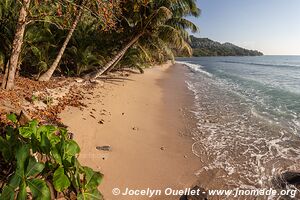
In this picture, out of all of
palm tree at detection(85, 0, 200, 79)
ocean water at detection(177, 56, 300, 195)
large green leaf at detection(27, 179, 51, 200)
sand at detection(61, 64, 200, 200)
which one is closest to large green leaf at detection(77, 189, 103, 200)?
large green leaf at detection(27, 179, 51, 200)

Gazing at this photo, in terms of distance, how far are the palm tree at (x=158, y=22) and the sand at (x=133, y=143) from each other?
4.74m

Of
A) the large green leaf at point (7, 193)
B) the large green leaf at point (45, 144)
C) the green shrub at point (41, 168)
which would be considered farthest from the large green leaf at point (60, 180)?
the large green leaf at point (7, 193)

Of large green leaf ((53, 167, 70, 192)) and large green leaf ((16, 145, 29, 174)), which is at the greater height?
large green leaf ((16, 145, 29, 174))

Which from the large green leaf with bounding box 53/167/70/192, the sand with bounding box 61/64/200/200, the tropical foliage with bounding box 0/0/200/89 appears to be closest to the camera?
the large green leaf with bounding box 53/167/70/192

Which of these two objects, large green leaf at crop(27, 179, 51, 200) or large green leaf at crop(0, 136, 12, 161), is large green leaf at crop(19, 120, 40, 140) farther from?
large green leaf at crop(27, 179, 51, 200)

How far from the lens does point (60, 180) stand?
2.95 m

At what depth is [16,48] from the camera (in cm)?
780

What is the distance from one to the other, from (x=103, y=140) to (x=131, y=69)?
58.2ft

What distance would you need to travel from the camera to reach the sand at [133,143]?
5.12 m

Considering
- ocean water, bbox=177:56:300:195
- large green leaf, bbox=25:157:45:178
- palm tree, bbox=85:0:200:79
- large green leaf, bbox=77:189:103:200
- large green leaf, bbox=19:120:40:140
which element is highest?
palm tree, bbox=85:0:200:79

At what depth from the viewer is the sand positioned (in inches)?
202

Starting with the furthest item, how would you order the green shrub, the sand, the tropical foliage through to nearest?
the tropical foliage → the sand → the green shrub

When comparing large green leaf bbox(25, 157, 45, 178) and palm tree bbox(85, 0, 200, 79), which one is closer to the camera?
large green leaf bbox(25, 157, 45, 178)
